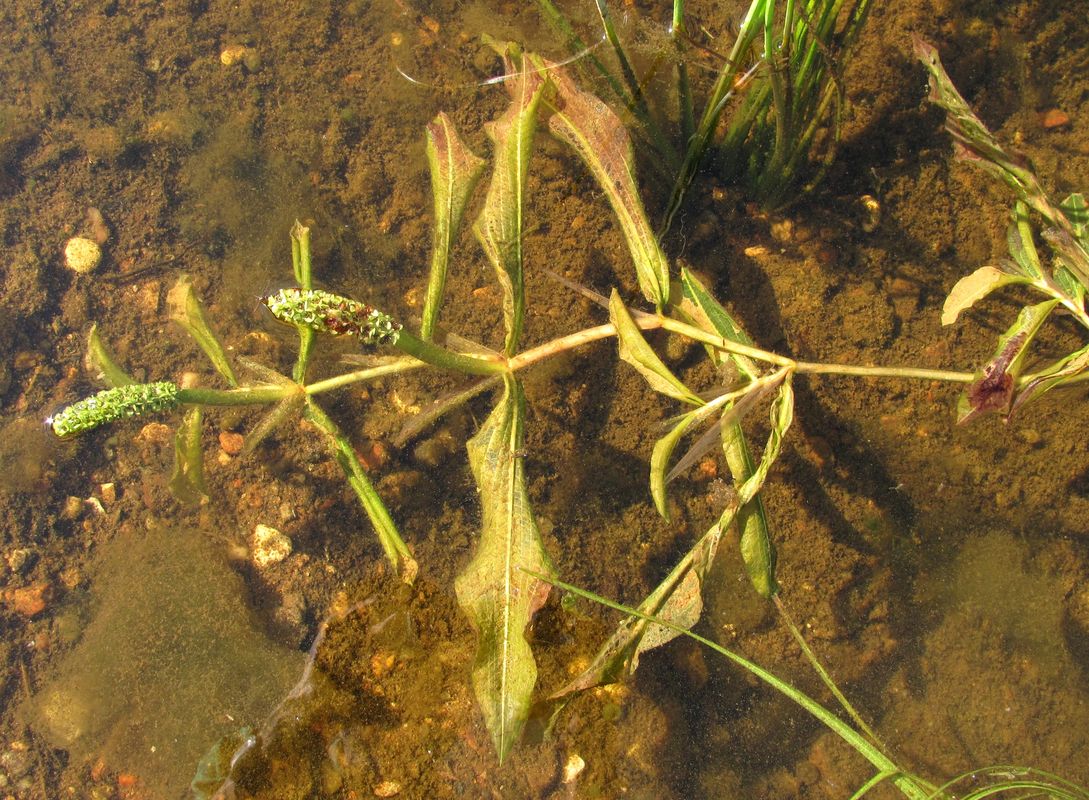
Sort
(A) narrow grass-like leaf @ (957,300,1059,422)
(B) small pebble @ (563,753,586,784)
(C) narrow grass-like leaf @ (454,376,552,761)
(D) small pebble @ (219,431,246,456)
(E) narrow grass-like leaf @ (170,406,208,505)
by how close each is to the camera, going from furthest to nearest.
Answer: (D) small pebble @ (219,431,246,456)
(B) small pebble @ (563,753,586,784)
(E) narrow grass-like leaf @ (170,406,208,505)
(C) narrow grass-like leaf @ (454,376,552,761)
(A) narrow grass-like leaf @ (957,300,1059,422)

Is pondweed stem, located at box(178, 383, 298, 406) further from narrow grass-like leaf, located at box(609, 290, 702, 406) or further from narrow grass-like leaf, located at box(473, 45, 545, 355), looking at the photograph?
narrow grass-like leaf, located at box(609, 290, 702, 406)

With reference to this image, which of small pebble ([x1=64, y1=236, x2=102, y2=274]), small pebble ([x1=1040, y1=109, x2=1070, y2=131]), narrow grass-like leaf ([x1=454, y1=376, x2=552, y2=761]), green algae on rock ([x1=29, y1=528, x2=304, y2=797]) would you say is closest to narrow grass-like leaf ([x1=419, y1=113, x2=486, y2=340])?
narrow grass-like leaf ([x1=454, y1=376, x2=552, y2=761])

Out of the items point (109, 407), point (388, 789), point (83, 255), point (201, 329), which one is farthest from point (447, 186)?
point (83, 255)

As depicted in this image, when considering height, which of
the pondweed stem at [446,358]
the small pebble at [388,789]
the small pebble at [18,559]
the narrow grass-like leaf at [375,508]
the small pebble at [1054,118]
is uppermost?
the small pebble at [1054,118]

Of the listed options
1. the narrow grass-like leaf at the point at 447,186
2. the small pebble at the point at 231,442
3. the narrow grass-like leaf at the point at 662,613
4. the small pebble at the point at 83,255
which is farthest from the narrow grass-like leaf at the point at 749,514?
the small pebble at the point at 83,255

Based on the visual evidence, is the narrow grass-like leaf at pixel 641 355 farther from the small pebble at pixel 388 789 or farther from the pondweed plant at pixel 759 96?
the small pebble at pixel 388 789

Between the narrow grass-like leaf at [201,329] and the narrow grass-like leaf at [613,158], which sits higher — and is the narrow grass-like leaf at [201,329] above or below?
below
